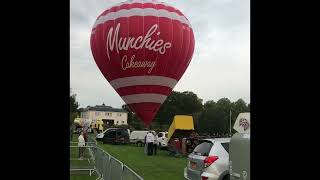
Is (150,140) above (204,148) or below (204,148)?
below

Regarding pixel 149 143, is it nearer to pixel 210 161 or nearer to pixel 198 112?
pixel 210 161

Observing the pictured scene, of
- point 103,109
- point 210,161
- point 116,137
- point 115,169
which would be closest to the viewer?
point 115,169

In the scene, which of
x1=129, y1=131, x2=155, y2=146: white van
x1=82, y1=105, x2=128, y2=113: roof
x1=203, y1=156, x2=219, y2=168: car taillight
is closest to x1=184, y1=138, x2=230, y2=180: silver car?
x1=203, y1=156, x2=219, y2=168: car taillight

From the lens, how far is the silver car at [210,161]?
1011cm

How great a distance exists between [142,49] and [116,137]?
1149 inches

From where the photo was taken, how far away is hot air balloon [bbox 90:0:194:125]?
1276cm

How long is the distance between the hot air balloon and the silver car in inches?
108

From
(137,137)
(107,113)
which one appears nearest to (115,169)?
(137,137)

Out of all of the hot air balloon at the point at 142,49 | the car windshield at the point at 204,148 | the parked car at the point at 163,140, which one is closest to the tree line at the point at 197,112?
the parked car at the point at 163,140

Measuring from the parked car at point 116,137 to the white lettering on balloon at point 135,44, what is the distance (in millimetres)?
28682

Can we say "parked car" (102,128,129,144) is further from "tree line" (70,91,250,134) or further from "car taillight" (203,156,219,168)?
"car taillight" (203,156,219,168)

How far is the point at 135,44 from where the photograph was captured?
12734 mm

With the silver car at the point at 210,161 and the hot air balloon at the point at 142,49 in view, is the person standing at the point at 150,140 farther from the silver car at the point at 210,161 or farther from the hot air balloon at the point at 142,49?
the silver car at the point at 210,161
